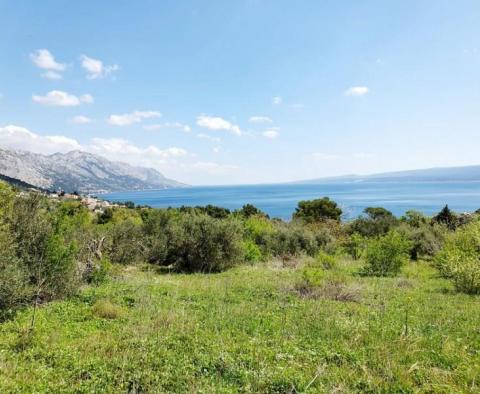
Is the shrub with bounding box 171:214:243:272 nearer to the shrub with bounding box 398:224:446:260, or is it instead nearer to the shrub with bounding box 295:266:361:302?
the shrub with bounding box 295:266:361:302

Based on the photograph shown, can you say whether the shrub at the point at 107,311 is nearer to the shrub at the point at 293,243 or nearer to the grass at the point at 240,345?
the grass at the point at 240,345

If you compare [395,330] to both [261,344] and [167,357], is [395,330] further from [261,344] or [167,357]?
[167,357]

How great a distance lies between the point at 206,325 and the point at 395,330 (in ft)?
12.5

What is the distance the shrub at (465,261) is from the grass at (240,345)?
2972mm

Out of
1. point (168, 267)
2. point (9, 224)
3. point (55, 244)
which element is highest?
point (9, 224)

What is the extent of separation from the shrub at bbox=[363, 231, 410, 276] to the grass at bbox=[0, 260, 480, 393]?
6394mm

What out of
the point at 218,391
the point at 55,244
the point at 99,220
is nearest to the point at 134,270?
the point at 55,244

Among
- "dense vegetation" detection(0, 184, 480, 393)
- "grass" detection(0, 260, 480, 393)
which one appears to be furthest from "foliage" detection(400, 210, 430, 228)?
"grass" detection(0, 260, 480, 393)

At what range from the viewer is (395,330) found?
275 inches

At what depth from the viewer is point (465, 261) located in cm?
1248

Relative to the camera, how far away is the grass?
4.86 metres

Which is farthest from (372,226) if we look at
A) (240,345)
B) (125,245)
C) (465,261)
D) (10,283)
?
(10,283)

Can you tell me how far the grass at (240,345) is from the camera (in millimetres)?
4859

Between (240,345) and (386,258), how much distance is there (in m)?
12.3
